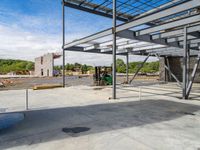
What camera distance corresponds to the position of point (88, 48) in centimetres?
1516

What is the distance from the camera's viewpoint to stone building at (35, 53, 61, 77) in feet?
146

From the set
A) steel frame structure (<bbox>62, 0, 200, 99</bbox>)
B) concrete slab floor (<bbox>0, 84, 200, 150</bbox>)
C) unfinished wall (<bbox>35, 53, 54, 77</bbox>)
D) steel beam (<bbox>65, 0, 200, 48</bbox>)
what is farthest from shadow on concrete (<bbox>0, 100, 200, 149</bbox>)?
unfinished wall (<bbox>35, 53, 54, 77</bbox>)

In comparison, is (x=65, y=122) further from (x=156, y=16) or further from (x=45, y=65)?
(x=45, y=65)

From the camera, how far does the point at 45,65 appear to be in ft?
157

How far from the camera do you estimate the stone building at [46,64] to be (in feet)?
146

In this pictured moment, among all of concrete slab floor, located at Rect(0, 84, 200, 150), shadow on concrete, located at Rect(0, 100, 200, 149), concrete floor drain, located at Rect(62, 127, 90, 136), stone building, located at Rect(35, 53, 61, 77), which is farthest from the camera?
stone building, located at Rect(35, 53, 61, 77)

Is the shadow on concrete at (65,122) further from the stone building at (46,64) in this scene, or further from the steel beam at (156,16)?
the stone building at (46,64)

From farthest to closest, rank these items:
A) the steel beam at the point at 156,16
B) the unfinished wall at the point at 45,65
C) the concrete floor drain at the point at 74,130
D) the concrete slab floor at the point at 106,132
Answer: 1. the unfinished wall at the point at 45,65
2. the steel beam at the point at 156,16
3. the concrete floor drain at the point at 74,130
4. the concrete slab floor at the point at 106,132

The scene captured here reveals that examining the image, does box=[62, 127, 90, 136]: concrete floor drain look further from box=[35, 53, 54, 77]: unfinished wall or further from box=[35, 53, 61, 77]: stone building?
box=[35, 53, 54, 77]: unfinished wall

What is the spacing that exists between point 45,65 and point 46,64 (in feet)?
2.73

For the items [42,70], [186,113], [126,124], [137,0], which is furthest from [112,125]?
[42,70]

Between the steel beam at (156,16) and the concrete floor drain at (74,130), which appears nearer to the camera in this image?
the concrete floor drain at (74,130)

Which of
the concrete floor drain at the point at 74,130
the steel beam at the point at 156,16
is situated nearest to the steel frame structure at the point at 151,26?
the steel beam at the point at 156,16

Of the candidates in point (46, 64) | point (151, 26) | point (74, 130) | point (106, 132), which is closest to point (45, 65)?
point (46, 64)
